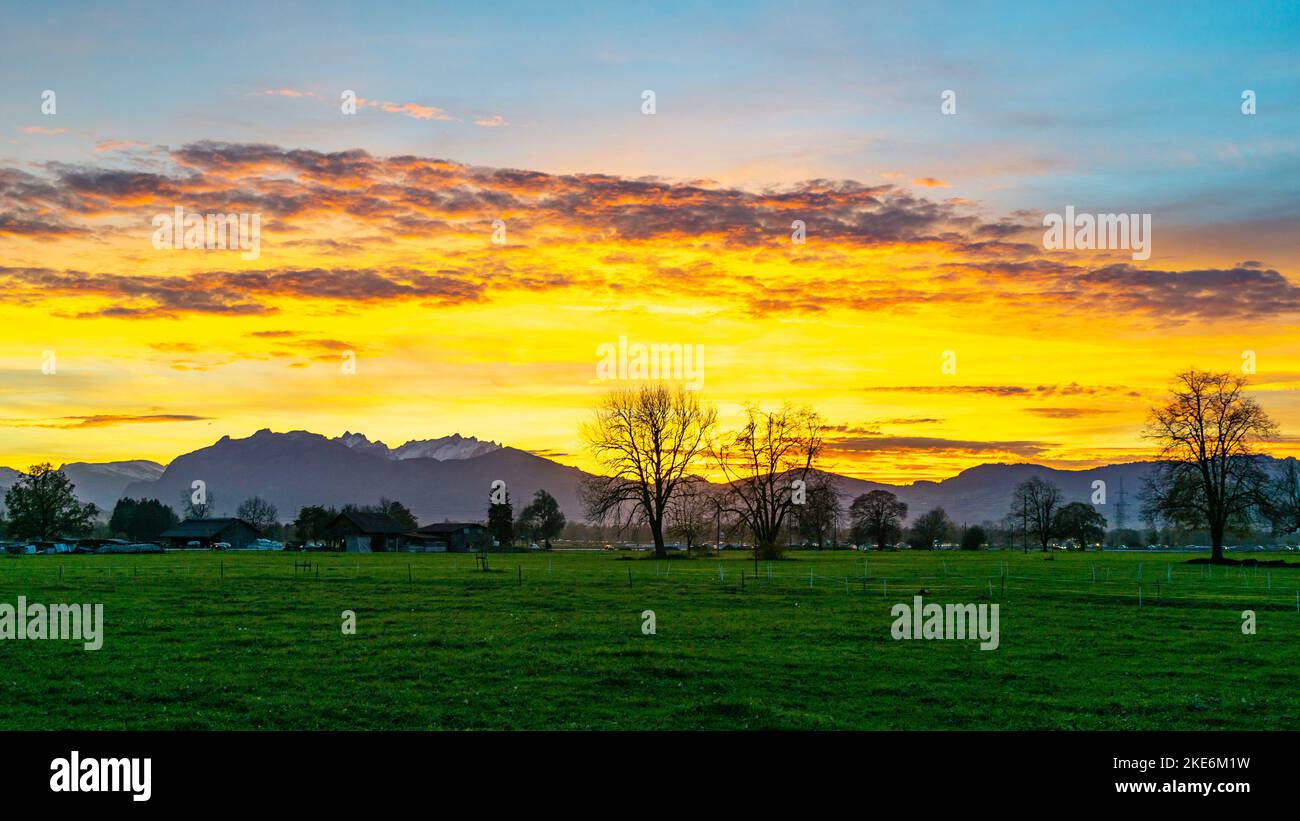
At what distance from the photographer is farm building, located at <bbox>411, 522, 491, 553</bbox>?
547 feet

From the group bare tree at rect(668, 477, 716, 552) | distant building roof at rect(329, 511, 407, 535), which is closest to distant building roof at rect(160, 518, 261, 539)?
distant building roof at rect(329, 511, 407, 535)

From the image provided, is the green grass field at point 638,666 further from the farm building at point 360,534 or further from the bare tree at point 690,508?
the farm building at point 360,534

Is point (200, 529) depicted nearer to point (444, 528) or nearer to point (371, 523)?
point (371, 523)

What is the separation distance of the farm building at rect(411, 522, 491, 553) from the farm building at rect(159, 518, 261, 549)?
97.8 ft

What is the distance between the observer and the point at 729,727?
20.0 meters

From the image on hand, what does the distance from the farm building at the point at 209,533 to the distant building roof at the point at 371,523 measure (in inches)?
897

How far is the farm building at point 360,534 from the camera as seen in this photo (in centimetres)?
15575

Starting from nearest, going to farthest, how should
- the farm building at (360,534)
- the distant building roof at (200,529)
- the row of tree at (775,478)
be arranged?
1. the row of tree at (775,478)
2. the farm building at (360,534)
3. the distant building roof at (200,529)

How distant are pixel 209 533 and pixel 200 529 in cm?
273
